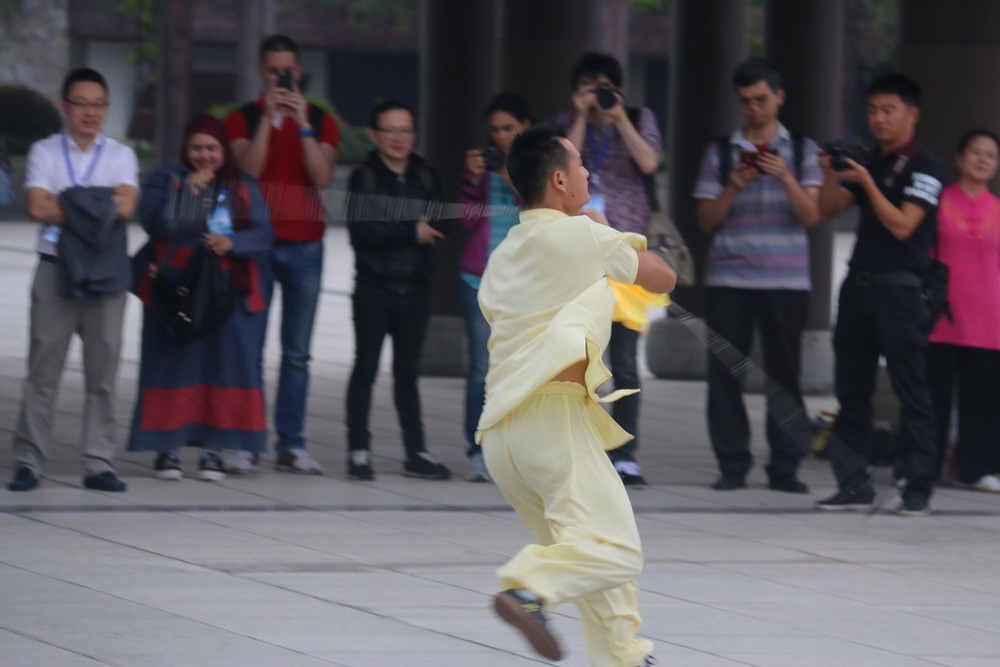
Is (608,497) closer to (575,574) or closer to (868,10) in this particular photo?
(575,574)

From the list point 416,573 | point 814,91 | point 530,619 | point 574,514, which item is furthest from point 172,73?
point 530,619

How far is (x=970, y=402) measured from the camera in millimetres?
8664

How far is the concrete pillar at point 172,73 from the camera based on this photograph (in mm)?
29641

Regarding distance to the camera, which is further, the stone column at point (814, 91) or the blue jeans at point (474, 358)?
the stone column at point (814, 91)

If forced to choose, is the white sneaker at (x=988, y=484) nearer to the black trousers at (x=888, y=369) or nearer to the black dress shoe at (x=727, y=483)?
the black trousers at (x=888, y=369)

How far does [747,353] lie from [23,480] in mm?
3559

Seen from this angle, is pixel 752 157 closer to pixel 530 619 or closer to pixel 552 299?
pixel 552 299

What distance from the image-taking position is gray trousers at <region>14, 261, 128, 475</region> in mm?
7594

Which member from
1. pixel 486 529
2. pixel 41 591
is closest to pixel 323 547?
pixel 486 529

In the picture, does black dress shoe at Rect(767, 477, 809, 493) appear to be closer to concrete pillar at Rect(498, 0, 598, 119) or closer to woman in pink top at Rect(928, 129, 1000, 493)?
woman in pink top at Rect(928, 129, 1000, 493)

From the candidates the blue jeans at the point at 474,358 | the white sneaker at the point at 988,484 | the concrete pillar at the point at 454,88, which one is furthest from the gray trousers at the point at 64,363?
the concrete pillar at the point at 454,88

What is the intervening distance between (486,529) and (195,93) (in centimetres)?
3369

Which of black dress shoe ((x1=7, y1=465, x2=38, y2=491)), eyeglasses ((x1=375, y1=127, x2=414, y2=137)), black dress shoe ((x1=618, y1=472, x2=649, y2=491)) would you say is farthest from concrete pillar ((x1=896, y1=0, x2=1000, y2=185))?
black dress shoe ((x1=7, y1=465, x2=38, y2=491))

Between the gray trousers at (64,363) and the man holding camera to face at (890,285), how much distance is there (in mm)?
3357
